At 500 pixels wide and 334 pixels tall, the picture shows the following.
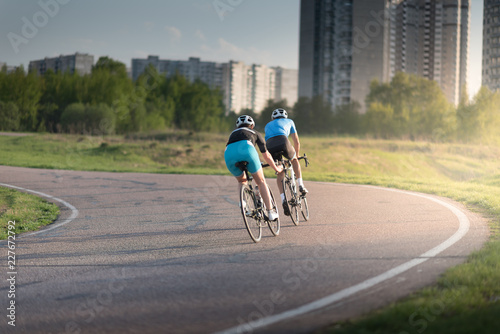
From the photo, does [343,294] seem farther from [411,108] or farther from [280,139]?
[411,108]

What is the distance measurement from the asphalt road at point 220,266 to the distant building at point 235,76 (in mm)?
138096

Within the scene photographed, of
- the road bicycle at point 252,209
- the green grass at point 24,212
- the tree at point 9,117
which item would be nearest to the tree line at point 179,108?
the tree at point 9,117

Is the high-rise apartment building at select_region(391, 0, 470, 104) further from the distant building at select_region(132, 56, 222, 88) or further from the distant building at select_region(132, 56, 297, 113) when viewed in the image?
the distant building at select_region(132, 56, 222, 88)

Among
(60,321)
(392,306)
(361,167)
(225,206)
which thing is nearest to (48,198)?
(225,206)

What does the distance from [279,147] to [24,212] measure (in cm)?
624

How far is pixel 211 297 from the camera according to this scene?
4875mm

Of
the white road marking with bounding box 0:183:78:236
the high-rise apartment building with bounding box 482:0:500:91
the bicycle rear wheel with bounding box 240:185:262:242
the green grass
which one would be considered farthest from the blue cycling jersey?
the high-rise apartment building with bounding box 482:0:500:91

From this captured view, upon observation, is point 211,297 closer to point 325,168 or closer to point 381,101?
point 325,168

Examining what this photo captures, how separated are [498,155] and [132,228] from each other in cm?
3740

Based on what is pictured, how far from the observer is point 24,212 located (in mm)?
11469

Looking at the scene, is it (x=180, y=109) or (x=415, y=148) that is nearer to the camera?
(x=415, y=148)

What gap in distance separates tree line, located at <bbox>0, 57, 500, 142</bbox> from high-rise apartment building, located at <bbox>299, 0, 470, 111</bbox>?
1751cm

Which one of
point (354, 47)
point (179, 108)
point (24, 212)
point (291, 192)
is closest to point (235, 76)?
point (354, 47)

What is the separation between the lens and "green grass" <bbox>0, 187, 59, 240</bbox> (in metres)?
10.0
